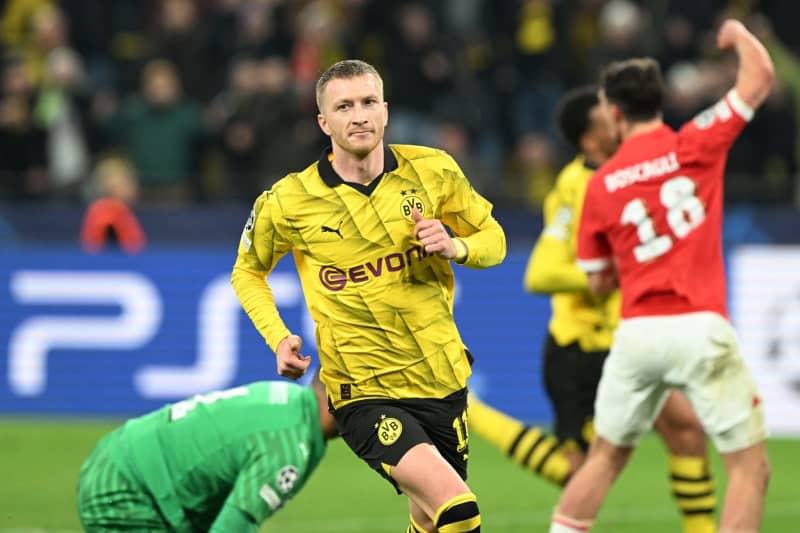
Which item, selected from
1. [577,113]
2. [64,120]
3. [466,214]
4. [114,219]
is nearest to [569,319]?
[577,113]

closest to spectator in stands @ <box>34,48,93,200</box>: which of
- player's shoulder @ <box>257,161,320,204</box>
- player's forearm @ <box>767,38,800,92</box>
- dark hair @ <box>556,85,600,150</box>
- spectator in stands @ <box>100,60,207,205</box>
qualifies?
spectator in stands @ <box>100,60,207,205</box>

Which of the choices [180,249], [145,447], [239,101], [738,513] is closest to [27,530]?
[145,447]

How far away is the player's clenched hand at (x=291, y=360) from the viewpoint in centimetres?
564

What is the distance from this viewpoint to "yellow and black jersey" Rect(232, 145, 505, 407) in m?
5.99

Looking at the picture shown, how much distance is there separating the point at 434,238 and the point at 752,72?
1744 mm

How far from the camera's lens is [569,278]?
7.73 m

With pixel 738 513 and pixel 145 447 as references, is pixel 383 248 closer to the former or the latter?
pixel 145 447

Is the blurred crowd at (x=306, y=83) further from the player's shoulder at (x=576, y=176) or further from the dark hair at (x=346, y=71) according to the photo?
the dark hair at (x=346, y=71)

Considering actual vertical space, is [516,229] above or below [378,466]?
above

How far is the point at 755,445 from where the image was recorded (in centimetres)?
655

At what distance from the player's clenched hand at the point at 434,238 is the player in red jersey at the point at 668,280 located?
4.38ft

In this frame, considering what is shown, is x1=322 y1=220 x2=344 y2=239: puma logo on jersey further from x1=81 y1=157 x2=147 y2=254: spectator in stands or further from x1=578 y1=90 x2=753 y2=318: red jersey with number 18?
x1=81 y1=157 x2=147 y2=254: spectator in stands

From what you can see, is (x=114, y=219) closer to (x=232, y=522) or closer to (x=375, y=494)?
(x=375, y=494)

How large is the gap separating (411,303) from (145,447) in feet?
4.00
